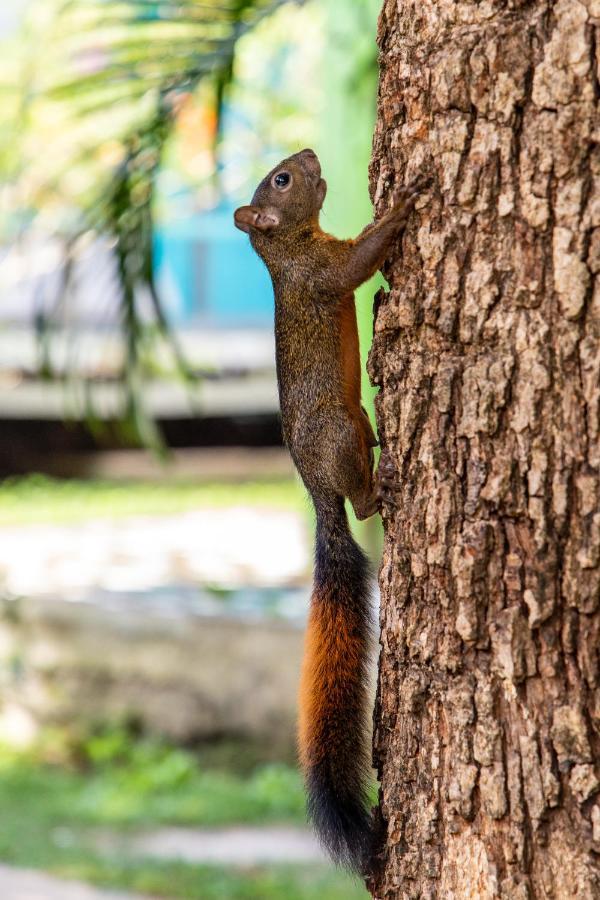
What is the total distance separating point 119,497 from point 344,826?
1012 cm

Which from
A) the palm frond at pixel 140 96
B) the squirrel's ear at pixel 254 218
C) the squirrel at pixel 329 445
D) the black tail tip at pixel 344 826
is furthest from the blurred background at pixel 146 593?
the black tail tip at pixel 344 826

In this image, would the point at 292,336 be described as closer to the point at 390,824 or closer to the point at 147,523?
the point at 390,824

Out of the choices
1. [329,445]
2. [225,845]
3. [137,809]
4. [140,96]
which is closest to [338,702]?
[329,445]

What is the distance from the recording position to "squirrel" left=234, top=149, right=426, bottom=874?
188cm

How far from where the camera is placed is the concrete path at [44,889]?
404 centimetres

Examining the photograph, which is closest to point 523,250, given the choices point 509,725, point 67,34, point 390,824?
point 509,725

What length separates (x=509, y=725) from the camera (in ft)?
5.39

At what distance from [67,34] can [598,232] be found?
11.0 ft

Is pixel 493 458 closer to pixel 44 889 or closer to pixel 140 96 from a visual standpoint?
pixel 140 96

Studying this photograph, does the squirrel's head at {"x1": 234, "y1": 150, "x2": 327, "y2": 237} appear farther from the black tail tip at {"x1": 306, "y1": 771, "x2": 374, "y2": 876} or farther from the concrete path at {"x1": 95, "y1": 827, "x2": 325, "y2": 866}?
the concrete path at {"x1": 95, "y1": 827, "x2": 325, "y2": 866}

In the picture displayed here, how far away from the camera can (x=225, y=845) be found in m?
4.70

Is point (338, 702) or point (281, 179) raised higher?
point (281, 179)

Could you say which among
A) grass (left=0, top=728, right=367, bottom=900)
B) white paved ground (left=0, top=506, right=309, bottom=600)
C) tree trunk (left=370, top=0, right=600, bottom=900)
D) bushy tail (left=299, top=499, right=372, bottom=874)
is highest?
tree trunk (left=370, top=0, right=600, bottom=900)

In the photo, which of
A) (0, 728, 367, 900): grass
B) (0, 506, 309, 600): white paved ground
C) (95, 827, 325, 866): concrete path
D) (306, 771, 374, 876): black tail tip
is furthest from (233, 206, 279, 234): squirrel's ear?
(0, 506, 309, 600): white paved ground
